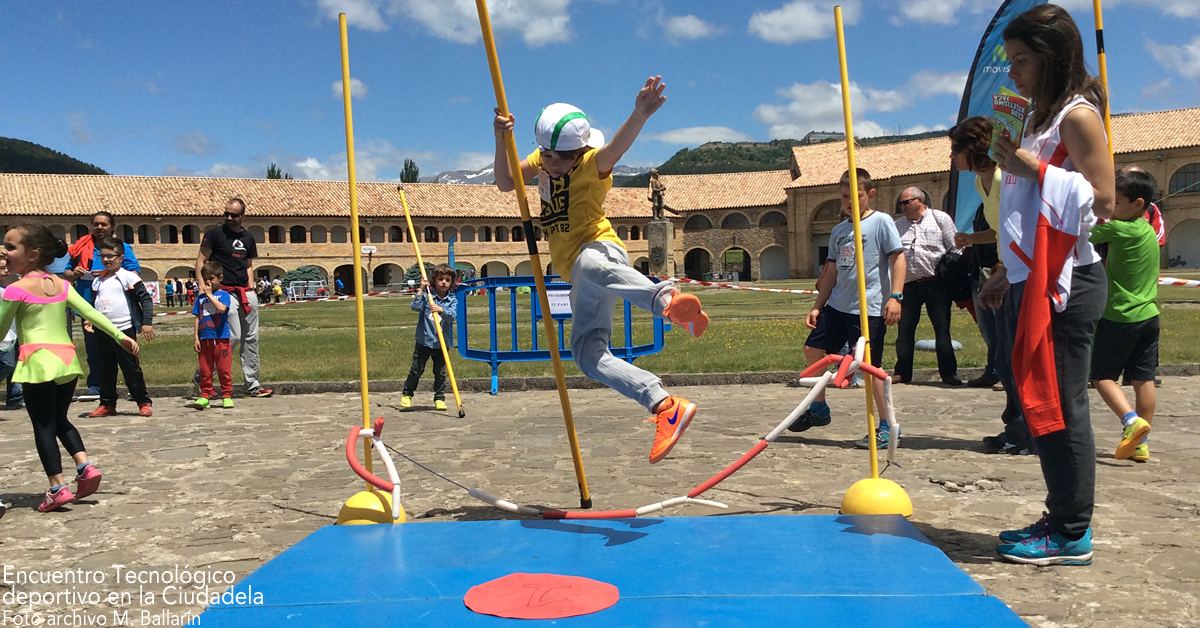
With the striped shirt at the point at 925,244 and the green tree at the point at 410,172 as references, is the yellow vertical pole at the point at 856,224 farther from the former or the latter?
the green tree at the point at 410,172

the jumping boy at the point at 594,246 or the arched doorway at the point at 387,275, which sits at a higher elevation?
the arched doorway at the point at 387,275

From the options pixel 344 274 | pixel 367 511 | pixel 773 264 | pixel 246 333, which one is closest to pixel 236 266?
pixel 246 333

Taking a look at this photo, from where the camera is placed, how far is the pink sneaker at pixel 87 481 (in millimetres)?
4879

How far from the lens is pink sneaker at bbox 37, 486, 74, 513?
4719 mm

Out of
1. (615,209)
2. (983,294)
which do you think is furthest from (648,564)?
(615,209)

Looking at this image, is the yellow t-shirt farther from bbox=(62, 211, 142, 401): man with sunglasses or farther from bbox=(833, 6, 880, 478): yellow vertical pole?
bbox=(62, 211, 142, 401): man with sunglasses

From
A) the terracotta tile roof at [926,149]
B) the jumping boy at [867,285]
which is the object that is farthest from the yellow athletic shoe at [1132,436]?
the terracotta tile roof at [926,149]

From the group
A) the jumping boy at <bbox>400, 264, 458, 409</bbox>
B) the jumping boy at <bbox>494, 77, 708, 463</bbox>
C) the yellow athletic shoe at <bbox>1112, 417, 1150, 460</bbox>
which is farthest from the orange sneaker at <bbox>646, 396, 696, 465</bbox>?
the jumping boy at <bbox>400, 264, 458, 409</bbox>

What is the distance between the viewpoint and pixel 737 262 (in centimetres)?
8000

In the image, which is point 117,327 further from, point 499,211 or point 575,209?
point 499,211

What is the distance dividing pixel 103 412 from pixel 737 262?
7408 cm

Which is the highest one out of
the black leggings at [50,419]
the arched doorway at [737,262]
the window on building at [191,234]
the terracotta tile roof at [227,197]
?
the terracotta tile roof at [227,197]

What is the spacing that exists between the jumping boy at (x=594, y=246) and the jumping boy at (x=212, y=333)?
6011mm

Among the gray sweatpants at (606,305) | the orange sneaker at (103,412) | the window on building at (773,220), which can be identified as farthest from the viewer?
the window on building at (773,220)
